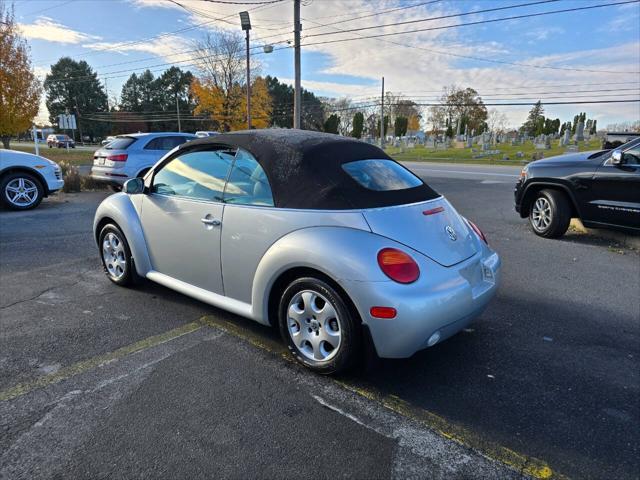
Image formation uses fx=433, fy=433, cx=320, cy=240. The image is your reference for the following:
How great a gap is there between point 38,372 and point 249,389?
4.79 feet

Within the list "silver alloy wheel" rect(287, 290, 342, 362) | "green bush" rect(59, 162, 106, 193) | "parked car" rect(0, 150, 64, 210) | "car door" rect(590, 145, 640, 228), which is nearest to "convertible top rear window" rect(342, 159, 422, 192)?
"silver alloy wheel" rect(287, 290, 342, 362)

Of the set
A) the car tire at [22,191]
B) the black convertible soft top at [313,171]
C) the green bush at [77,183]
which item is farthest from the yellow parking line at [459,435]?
the green bush at [77,183]

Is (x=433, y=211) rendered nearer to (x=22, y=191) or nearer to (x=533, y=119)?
(x=22, y=191)

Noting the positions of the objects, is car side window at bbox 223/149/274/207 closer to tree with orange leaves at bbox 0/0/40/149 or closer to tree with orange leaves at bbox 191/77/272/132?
tree with orange leaves at bbox 0/0/40/149

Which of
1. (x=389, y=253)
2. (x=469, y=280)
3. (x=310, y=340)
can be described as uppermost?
(x=389, y=253)

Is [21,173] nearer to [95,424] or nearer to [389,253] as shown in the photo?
[95,424]

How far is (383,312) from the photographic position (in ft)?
8.24

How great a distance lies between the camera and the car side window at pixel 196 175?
3.45 m

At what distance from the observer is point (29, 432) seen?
7.61 feet

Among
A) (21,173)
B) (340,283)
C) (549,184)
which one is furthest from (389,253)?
(21,173)

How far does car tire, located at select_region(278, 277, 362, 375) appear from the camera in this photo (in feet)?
8.74

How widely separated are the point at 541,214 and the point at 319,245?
5.66 m

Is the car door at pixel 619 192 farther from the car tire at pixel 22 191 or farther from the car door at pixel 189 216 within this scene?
the car tire at pixel 22 191

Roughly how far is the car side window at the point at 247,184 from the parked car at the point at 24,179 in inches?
305
